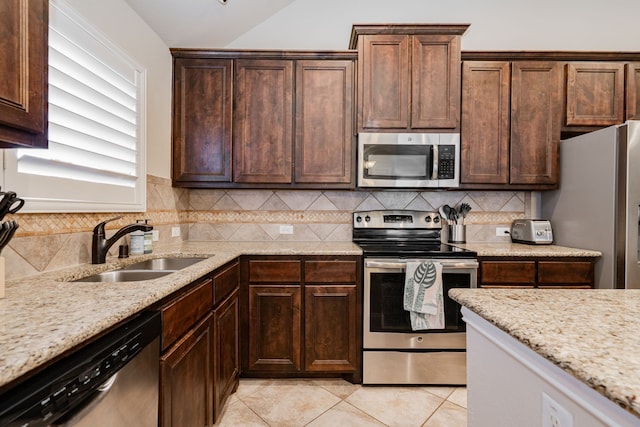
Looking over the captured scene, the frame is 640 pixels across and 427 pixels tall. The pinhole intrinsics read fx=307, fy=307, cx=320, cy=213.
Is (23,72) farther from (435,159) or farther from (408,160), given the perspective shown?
(435,159)

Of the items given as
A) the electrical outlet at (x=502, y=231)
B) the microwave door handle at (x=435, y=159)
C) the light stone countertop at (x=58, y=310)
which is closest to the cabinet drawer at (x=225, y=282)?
the light stone countertop at (x=58, y=310)

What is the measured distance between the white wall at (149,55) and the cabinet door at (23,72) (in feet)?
2.60

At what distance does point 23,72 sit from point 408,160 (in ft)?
7.27

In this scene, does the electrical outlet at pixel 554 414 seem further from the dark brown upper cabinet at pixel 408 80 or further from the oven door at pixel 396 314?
the dark brown upper cabinet at pixel 408 80

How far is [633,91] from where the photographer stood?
2455 millimetres

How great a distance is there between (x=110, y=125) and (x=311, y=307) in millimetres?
1668

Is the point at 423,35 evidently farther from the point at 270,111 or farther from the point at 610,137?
the point at 610,137

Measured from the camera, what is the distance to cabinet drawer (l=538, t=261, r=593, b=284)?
7.20 feet

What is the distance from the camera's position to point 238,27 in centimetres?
268

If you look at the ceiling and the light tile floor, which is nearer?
the light tile floor

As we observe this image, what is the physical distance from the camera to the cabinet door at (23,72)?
0.82m

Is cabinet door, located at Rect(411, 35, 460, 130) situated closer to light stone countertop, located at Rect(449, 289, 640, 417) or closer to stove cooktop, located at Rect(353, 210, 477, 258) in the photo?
stove cooktop, located at Rect(353, 210, 477, 258)

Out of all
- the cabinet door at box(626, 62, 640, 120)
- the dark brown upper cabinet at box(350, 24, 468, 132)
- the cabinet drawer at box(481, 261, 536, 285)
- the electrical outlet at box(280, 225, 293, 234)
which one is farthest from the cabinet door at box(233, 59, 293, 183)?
the cabinet door at box(626, 62, 640, 120)

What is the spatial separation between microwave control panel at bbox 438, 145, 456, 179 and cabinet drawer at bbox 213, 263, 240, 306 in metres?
1.73
